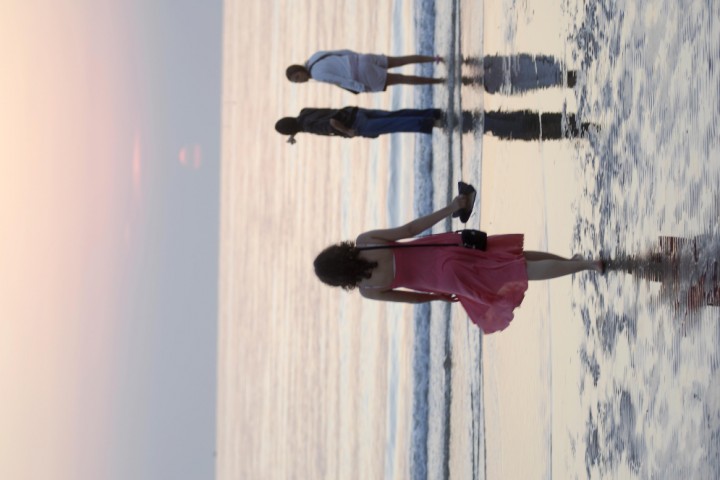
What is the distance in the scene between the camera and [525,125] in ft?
12.9

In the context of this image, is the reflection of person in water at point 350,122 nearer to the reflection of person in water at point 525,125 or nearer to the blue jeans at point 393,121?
the blue jeans at point 393,121

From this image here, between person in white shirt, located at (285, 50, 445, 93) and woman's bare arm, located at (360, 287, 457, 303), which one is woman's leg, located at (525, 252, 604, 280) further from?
person in white shirt, located at (285, 50, 445, 93)

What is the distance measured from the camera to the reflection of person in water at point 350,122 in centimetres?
458

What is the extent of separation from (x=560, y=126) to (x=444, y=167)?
2.13 metres

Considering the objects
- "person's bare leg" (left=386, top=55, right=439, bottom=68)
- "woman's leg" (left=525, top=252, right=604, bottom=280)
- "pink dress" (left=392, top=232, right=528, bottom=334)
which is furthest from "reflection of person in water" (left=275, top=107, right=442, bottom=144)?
"woman's leg" (left=525, top=252, right=604, bottom=280)

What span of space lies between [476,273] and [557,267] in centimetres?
32

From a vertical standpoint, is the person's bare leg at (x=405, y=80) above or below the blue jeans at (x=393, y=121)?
above

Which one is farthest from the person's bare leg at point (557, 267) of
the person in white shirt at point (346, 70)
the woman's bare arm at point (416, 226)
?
the person in white shirt at point (346, 70)

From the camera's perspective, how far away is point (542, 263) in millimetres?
2895

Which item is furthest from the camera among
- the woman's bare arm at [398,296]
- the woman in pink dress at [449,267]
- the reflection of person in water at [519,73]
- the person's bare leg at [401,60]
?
the person's bare leg at [401,60]

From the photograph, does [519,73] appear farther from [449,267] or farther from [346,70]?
[449,267]

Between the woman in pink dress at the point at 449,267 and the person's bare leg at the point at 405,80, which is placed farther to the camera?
the person's bare leg at the point at 405,80

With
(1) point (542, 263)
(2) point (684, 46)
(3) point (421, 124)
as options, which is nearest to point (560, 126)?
(1) point (542, 263)

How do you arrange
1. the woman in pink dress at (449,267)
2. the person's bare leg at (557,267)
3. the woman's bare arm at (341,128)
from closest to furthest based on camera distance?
the person's bare leg at (557,267) < the woman in pink dress at (449,267) < the woman's bare arm at (341,128)
